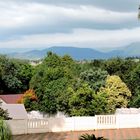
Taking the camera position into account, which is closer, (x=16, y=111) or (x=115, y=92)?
(x=16, y=111)

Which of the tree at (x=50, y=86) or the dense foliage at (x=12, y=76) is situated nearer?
the tree at (x=50, y=86)

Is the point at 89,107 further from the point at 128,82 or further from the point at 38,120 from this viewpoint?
the point at 128,82

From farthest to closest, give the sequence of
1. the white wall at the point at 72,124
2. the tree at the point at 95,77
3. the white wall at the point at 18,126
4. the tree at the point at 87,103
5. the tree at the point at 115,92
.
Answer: the tree at the point at 95,77 → the tree at the point at 115,92 → the tree at the point at 87,103 → the white wall at the point at 72,124 → the white wall at the point at 18,126

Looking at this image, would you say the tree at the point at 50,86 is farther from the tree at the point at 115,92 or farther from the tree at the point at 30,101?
the tree at the point at 115,92

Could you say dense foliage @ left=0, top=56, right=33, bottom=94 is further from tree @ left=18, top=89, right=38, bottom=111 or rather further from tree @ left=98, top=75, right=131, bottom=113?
tree @ left=98, top=75, right=131, bottom=113

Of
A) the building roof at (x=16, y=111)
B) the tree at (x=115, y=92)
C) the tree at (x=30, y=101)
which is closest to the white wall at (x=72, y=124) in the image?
the building roof at (x=16, y=111)

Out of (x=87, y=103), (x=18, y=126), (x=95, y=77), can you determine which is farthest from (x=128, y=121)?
(x=95, y=77)

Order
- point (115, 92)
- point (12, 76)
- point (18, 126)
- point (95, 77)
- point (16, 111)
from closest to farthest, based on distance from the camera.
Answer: point (18, 126), point (16, 111), point (115, 92), point (95, 77), point (12, 76)

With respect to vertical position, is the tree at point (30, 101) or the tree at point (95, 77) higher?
the tree at point (95, 77)

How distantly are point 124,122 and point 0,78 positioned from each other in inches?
1294

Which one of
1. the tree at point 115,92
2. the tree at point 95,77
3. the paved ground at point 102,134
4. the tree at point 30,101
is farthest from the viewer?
the tree at point 95,77

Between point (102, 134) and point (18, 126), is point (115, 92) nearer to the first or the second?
point (102, 134)

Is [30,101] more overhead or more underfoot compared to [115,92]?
more underfoot

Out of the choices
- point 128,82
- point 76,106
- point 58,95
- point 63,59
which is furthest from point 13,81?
point 76,106
